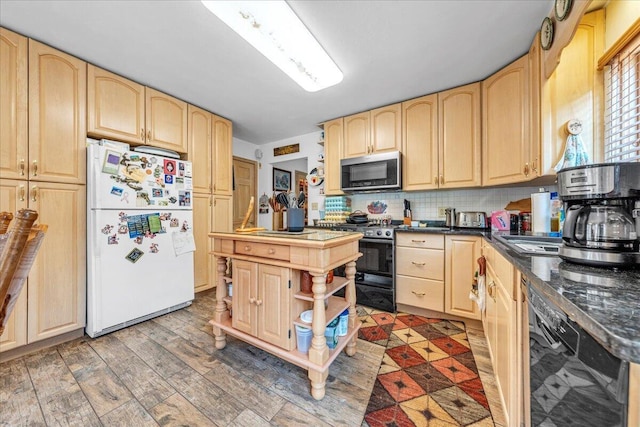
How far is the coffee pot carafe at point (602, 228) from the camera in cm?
79

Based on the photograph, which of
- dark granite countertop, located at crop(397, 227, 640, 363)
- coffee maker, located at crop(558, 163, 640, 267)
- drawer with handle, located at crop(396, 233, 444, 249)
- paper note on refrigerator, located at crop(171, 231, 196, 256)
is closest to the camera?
dark granite countertop, located at crop(397, 227, 640, 363)

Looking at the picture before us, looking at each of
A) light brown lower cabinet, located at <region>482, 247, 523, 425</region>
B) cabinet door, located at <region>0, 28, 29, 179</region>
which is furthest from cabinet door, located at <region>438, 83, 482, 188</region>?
cabinet door, located at <region>0, 28, 29, 179</region>

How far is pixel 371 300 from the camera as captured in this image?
250cm

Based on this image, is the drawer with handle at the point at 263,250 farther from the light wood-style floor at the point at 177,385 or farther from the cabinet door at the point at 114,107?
the cabinet door at the point at 114,107

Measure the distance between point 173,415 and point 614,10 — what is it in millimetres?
3328

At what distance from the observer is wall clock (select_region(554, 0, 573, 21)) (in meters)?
1.18

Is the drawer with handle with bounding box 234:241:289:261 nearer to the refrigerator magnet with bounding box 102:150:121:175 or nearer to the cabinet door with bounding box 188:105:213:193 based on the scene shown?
the refrigerator magnet with bounding box 102:150:121:175

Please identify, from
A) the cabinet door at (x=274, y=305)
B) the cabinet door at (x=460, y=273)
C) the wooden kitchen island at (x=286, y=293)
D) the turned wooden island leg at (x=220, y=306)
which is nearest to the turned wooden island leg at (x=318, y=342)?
the wooden kitchen island at (x=286, y=293)

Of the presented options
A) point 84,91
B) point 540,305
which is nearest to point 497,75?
point 540,305

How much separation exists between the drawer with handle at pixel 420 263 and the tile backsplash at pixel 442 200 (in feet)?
2.17

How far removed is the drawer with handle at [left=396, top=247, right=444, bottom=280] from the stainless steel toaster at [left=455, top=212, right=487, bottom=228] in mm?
431

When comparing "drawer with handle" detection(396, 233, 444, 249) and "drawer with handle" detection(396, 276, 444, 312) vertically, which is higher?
"drawer with handle" detection(396, 233, 444, 249)

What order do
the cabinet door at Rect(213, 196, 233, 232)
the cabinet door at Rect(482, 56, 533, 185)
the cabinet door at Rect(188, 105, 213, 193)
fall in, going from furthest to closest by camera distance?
the cabinet door at Rect(213, 196, 233, 232) < the cabinet door at Rect(188, 105, 213, 193) < the cabinet door at Rect(482, 56, 533, 185)

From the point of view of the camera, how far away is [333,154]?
3074mm
